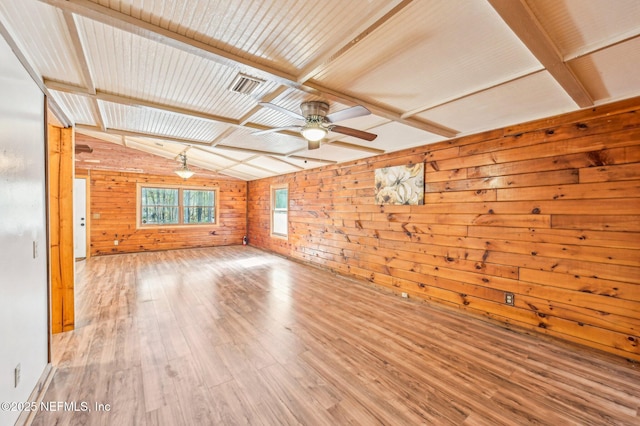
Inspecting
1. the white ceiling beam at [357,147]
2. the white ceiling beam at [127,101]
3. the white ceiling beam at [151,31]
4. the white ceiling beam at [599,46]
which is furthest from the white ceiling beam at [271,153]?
the white ceiling beam at [599,46]

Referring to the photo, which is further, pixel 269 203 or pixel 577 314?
pixel 269 203

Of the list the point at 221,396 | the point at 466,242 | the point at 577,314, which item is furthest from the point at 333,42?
the point at 577,314

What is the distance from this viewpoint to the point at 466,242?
3.29m

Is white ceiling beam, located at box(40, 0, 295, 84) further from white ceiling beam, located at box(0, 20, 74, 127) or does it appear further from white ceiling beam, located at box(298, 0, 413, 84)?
white ceiling beam, located at box(0, 20, 74, 127)

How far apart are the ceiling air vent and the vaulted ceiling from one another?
20mm

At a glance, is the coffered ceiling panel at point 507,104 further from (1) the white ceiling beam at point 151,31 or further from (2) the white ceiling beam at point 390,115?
(1) the white ceiling beam at point 151,31

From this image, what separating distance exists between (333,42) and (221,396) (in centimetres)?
253

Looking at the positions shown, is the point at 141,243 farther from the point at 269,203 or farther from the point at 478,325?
the point at 478,325

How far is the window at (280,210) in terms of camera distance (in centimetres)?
718

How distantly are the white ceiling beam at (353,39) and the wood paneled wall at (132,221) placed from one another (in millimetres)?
7542

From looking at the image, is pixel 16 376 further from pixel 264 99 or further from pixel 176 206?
pixel 176 206

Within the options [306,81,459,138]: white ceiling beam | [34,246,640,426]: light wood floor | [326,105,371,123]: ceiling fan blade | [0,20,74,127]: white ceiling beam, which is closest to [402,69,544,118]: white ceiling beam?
[306,81,459,138]: white ceiling beam

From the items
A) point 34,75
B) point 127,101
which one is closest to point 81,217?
point 127,101

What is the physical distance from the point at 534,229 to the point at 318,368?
2.64 m
